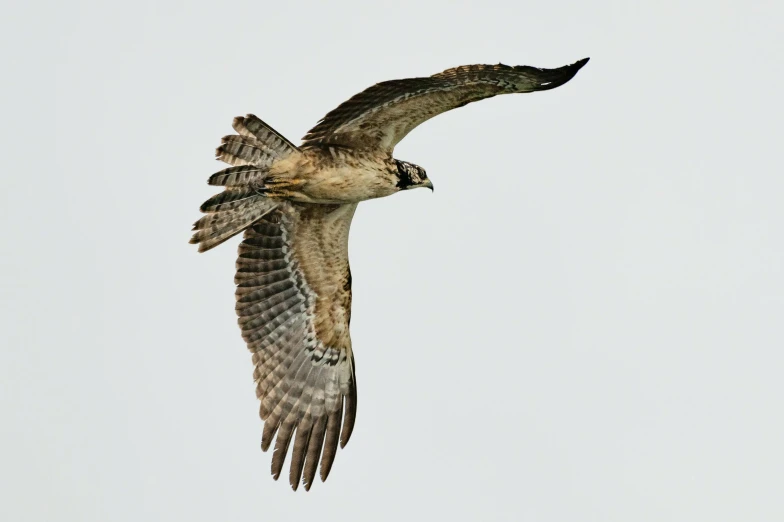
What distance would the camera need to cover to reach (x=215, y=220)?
14188 mm

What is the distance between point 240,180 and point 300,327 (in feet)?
8.36

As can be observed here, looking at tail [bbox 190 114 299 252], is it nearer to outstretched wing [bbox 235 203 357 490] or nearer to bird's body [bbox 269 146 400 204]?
bird's body [bbox 269 146 400 204]

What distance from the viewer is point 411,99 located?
13.2 metres

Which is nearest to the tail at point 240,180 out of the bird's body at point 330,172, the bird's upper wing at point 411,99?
the bird's body at point 330,172

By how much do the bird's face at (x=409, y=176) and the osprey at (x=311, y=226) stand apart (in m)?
0.02

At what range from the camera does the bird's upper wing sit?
12656 mm

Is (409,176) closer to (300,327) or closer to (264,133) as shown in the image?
(264,133)

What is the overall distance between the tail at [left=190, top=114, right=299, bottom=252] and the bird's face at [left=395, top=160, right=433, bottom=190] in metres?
1.17

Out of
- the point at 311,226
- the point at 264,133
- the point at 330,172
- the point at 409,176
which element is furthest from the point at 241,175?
the point at 409,176

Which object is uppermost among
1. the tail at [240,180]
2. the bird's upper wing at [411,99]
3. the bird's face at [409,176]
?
the bird's upper wing at [411,99]

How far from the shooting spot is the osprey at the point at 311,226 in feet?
43.7

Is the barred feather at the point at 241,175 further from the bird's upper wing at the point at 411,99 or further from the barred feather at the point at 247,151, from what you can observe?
the bird's upper wing at the point at 411,99

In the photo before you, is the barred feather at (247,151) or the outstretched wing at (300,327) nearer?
the barred feather at (247,151)

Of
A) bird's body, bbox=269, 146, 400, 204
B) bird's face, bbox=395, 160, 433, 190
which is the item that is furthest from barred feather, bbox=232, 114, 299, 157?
bird's face, bbox=395, 160, 433, 190
